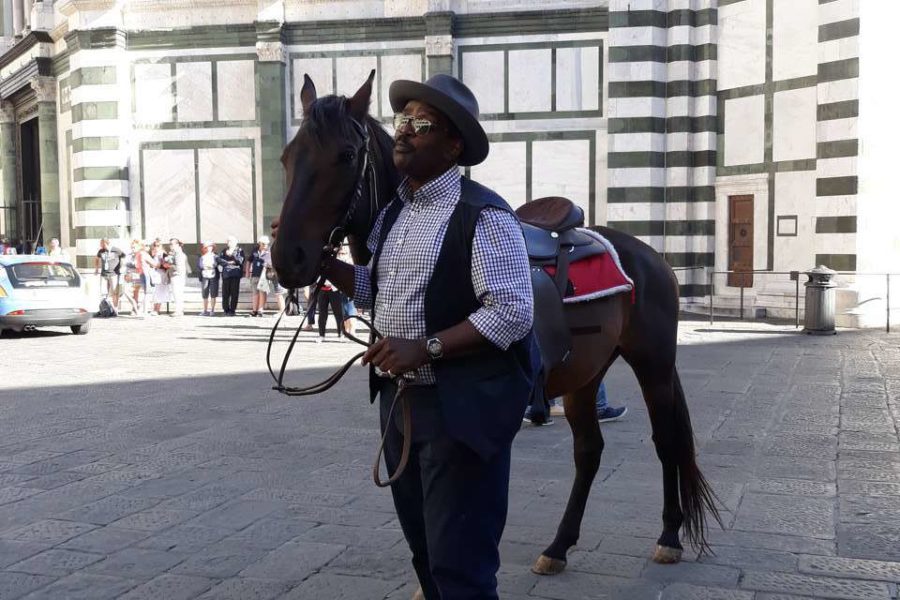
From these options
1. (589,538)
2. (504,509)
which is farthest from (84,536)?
(504,509)

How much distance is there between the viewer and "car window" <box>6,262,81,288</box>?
15.2m

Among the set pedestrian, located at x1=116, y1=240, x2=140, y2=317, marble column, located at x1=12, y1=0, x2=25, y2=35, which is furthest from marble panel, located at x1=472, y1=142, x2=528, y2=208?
marble column, located at x1=12, y1=0, x2=25, y2=35

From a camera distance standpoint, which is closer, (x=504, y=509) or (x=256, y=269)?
(x=504, y=509)

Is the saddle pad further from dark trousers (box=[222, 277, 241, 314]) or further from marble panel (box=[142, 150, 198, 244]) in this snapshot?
marble panel (box=[142, 150, 198, 244])

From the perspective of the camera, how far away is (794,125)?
56.2 feet

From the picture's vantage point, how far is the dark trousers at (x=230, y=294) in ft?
63.3

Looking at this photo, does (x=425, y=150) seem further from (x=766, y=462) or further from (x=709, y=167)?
(x=709, y=167)

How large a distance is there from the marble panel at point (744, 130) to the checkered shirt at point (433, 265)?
639 inches

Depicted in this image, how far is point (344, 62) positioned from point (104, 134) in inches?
211

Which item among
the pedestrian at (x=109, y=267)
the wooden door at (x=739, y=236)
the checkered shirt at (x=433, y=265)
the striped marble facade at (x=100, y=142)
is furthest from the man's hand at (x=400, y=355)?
the striped marble facade at (x=100, y=142)

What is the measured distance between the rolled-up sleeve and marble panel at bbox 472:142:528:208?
671 inches

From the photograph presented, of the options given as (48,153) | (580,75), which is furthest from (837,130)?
(48,153)

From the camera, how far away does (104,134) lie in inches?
811

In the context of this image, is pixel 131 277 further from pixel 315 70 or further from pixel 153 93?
pixel 315 70
